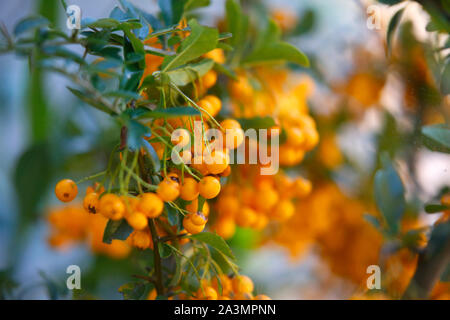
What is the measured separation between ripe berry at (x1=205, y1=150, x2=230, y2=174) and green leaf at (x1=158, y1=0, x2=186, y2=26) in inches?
5.8

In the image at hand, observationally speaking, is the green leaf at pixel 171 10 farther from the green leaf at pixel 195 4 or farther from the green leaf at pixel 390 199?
the green leaf at pixel 390 199

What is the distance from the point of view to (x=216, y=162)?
302 millimetres

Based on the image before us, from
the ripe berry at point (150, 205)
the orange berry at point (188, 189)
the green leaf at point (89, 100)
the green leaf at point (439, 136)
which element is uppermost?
the green leaf at point (89, 100)

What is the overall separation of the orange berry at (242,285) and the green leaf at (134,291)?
0.28ft

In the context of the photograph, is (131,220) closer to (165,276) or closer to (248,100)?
(165,276)

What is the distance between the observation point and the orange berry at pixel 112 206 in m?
0.28

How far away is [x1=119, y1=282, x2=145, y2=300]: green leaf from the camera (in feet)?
1.17

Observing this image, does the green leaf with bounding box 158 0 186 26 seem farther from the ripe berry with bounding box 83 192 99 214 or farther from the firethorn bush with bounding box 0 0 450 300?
the ripe berry with bounding box 83 192 99 214

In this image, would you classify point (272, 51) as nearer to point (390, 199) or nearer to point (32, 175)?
point (390, 199)

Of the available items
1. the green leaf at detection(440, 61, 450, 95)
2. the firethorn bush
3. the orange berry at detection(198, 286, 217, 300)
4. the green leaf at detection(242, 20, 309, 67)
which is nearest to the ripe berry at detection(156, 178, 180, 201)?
the firethorn bush

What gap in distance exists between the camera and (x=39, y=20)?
327mm

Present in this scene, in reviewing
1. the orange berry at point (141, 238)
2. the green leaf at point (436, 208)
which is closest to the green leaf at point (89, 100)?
the orange berry at point (141, 238)

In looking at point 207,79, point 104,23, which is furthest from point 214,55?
point 104,23

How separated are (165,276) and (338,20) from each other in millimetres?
609
